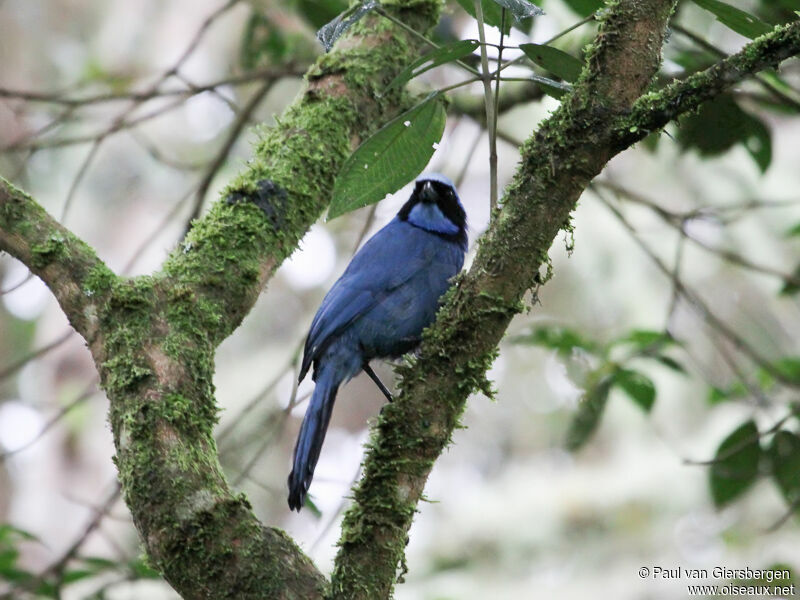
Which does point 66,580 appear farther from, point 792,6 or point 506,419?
point 506,419

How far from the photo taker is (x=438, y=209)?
164 inches

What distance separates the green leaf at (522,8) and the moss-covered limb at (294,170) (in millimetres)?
571

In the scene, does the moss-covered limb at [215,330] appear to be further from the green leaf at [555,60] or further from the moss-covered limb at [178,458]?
the green leaf at [555,60]

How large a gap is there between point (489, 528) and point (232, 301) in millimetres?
9067

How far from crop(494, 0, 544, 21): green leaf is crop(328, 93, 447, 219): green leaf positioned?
1.06 ft

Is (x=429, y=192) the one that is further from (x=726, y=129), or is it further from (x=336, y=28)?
(x=336, y=28)

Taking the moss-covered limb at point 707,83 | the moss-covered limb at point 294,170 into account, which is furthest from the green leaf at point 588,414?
the moss-covered limb at point 707,83

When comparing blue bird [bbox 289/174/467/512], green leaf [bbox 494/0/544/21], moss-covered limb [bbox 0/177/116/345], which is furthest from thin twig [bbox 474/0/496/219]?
blue bird [bbox 289/174/467/512]

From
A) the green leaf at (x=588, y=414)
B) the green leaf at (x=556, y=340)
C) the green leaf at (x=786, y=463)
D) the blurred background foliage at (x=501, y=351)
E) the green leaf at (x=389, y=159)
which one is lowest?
the green leaf at (x=786, y=463)

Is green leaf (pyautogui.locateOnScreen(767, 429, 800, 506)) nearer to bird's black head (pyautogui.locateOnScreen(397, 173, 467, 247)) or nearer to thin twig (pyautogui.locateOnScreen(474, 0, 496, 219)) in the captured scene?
bird's black head (pyautogui.locateOnScreen(397, 173, 467, 247))

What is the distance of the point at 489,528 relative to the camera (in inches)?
443

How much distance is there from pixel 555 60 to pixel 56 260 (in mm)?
1483

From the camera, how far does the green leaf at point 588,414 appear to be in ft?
12.6

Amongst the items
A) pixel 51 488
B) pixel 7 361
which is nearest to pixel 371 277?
pixel 51 488
